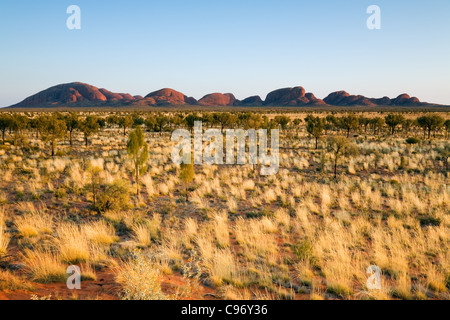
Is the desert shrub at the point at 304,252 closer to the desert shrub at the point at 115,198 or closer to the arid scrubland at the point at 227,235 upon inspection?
the arid scrubland at the point at 227,235

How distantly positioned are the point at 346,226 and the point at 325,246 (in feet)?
8.89

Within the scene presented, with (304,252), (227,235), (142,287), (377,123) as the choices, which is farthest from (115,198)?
(377,123)

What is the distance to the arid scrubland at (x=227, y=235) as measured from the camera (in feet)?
17.2

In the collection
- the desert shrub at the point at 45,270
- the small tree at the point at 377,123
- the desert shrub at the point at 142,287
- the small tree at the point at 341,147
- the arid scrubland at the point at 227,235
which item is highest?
the small tree at the point at 377,123

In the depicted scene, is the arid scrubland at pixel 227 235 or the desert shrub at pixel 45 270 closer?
the desert shrub at pixel 45 270

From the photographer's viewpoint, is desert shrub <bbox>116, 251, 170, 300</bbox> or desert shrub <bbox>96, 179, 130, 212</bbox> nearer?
desert shrub <bbox>116, 251, 170, 300</bbox>

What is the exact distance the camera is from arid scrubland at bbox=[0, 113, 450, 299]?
17.2 ft

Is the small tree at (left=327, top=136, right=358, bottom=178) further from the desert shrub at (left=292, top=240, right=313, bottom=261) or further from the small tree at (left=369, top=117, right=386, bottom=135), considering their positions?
the small tree at (left=369, top=117, right=386, bottom=135)

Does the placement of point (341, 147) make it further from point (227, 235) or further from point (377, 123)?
point (377, 123)

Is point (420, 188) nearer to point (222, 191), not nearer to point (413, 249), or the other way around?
point (413, 249)

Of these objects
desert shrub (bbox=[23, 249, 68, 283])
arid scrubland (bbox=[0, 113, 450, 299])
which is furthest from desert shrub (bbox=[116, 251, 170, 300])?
desert shrub (bbox=[23, 249, 68, 283])

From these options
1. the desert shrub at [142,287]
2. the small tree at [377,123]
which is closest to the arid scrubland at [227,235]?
the desert shrub at [142,287]

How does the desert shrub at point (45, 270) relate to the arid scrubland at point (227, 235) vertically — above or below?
above

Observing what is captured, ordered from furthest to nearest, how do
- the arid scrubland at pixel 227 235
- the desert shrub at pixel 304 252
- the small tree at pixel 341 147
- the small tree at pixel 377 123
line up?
the small tree at pixel 377 123 → the small tree at pixel 341 147 → the desert shrub at pixel 304 252 → the arid scrubland at pixel 227 235
